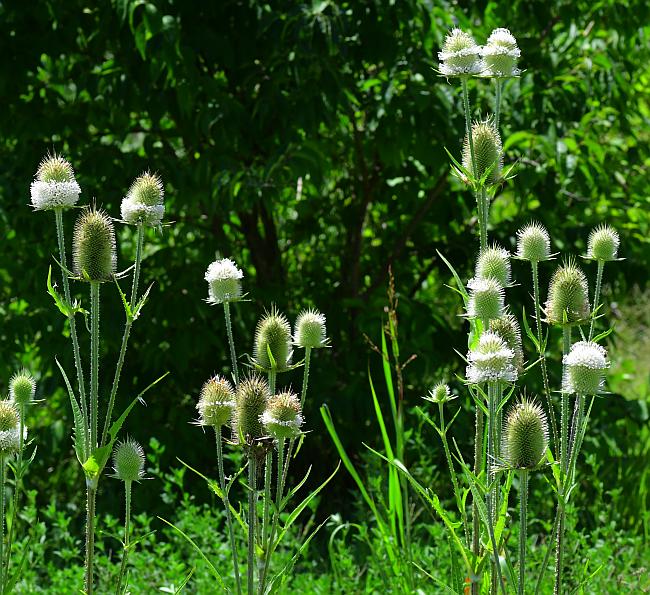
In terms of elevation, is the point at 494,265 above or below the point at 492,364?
above

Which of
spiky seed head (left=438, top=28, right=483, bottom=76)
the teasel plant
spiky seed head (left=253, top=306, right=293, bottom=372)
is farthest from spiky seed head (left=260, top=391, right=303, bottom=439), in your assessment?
spiky seed head (left=438, top=28, right=483, bottom=76)

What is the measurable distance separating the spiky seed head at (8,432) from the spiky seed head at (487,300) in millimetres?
1014

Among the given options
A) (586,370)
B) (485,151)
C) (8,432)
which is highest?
(485,151)

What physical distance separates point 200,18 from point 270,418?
8.86 feet

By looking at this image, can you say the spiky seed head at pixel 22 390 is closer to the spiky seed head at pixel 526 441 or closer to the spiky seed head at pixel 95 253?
the spiky seed head at pixel 95 253

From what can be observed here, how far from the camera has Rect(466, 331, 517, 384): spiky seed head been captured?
191 cm

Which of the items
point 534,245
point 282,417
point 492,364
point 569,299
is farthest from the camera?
point 534,245

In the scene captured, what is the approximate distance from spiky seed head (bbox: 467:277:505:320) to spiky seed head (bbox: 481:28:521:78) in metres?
0.49

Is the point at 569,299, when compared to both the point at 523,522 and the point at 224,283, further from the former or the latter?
the point at 224,283

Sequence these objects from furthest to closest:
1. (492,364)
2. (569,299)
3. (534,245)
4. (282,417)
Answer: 1. (534,245)
2. (569,299)
3. (282,417)
4. (492,364)

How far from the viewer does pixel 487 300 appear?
6.82ft

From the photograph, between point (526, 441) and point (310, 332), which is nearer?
point (526, 441)

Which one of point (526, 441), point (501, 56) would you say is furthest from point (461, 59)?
point (526, 441)

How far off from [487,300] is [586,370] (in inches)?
9.8
